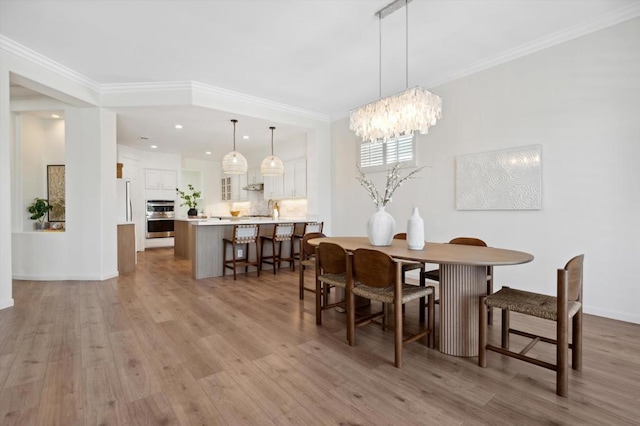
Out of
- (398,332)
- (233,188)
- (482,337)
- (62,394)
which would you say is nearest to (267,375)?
(398,332)

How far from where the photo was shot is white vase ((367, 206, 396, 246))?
2.81m

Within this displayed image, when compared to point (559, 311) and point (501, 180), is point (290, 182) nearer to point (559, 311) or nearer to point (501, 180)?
point (501, 180)

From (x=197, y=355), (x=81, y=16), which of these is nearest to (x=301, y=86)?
(x=81, y=16)

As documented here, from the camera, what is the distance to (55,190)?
17.0 ft

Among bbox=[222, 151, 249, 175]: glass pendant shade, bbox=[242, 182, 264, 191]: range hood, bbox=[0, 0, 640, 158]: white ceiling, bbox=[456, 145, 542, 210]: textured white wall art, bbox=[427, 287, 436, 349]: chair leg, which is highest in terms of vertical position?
bbox=[0, 0, 640, 158]: white ceiling

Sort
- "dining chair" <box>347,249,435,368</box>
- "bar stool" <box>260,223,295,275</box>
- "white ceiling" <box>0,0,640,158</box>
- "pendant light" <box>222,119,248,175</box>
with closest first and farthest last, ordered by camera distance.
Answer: "dining chair" <box>347,249,435,368</box>
"white ceiling" <box>0,0,640,158</box>
"bar stool" <box>260,223,295,275</box>
"pendant light" <box>222,119,248,175</box>

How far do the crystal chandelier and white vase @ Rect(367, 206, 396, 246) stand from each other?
88 cm

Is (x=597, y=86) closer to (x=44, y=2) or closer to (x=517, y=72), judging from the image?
(x=517, y=72)

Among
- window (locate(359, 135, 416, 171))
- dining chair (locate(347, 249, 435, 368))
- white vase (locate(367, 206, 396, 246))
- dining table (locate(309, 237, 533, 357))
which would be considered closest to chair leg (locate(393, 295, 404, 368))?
dining chair (locate(347, 249, 435, 368))

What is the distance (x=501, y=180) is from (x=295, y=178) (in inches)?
162

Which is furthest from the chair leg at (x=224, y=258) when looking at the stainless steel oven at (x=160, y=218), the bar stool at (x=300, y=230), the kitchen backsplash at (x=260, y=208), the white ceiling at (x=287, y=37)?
the stainless steel oven at (x=160, y=218)

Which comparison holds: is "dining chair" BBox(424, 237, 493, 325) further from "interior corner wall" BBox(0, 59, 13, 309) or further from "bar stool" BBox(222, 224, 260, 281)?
"interior corner wall" BBox(0, 59, 13, 309)

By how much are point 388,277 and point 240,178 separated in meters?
7.44

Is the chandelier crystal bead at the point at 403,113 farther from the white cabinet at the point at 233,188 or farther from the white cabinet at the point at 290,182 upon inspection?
the white cabinet at the point at 233,188
